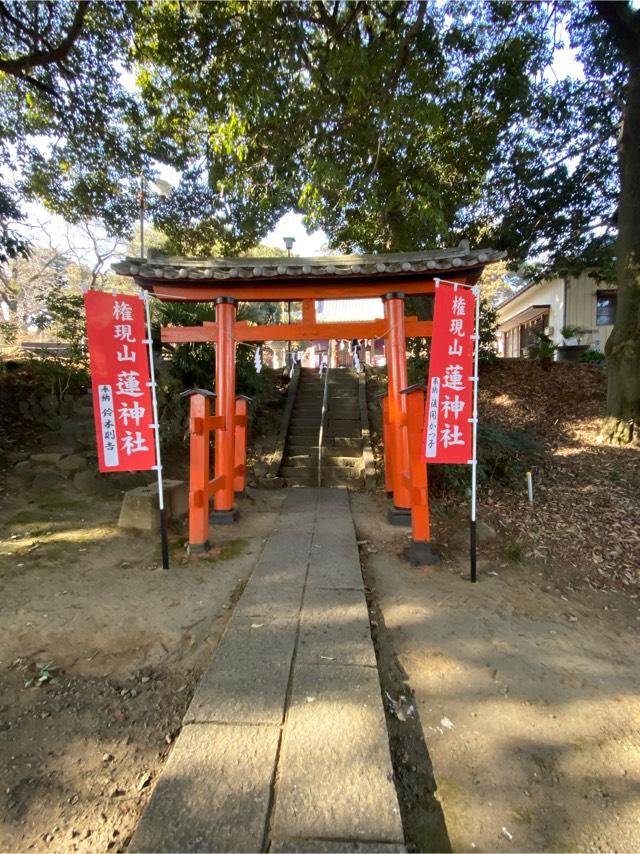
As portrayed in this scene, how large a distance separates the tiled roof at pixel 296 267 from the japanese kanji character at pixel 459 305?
1152mm

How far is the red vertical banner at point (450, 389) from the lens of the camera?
14.3 ft

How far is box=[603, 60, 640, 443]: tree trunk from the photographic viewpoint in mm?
8000

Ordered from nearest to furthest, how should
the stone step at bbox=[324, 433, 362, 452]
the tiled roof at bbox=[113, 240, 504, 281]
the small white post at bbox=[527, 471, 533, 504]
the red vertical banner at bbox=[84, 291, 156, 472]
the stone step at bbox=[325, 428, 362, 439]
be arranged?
the red vertical banner at bbox=[84, 291, 156, 472], the tiled roof at bbox=[113, 240, 504, 281], the small white post at bbox=[527, 471, 533, 504], the stone step at bbox=[324, 433, 362, 452], the stone step at bbox=[325, 428, 362, 439]

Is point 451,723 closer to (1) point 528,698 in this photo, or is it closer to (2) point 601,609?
(1) point 528,698

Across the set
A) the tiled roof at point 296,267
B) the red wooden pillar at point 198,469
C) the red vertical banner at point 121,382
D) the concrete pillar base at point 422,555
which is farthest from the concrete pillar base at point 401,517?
the red vertical banner at point 121,382

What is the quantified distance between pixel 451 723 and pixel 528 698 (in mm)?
610

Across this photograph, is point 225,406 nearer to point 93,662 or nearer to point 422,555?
point 422,555

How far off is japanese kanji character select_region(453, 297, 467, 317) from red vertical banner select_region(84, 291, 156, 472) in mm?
3192

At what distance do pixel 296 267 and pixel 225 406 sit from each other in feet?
6.85

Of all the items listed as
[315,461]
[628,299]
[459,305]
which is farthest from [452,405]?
[628,299]

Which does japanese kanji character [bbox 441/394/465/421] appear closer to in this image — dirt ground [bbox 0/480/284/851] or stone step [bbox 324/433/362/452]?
dirt ground [bbox 0/480/284/851]

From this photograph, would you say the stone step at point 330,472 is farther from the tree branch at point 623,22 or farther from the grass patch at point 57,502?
the tree branch at point 623,22

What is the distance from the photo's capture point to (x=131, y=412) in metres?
4.46

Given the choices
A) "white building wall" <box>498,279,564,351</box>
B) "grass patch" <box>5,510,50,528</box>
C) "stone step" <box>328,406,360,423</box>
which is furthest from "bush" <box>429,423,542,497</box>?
"white building wall" <box>498,279,564,351</box>
